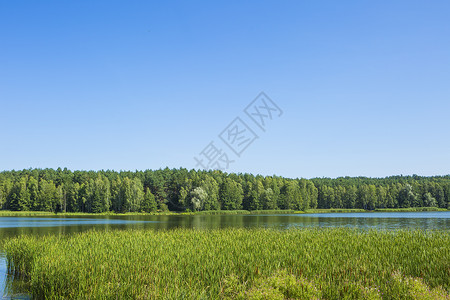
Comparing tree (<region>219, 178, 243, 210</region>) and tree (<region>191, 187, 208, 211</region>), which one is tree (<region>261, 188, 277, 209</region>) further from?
tree (<region>191, 187, 208, 211</region>)

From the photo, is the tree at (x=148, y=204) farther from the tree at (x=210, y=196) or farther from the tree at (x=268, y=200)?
the tree at (x=268, y=200)

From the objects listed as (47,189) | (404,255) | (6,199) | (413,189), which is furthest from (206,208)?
(404,255)

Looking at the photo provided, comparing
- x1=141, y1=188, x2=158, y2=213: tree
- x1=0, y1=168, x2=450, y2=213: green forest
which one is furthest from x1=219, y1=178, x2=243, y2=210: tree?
x1=141, y1=188, x2=158, y2=213: tree

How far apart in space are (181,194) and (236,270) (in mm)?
95446

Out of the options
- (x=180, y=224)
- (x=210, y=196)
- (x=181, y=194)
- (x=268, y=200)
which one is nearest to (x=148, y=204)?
(x=181, y=194)

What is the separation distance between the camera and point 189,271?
516 inches

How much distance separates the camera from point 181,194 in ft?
352

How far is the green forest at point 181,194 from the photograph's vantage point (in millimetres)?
106062

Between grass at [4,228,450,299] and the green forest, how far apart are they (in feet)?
279

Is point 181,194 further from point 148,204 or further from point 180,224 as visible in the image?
point 180,224

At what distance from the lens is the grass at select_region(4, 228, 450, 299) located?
10477 mm

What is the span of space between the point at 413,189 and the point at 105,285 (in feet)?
465

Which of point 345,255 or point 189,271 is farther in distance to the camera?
point 345,255

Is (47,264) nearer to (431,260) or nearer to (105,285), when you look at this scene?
(105,285)
